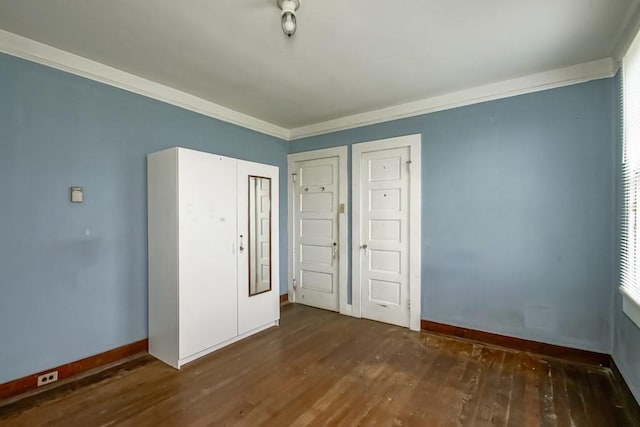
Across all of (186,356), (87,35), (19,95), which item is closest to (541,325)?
(186,356)

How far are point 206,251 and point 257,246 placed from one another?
0.68 metres

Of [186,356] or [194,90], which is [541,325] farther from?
[194,90]

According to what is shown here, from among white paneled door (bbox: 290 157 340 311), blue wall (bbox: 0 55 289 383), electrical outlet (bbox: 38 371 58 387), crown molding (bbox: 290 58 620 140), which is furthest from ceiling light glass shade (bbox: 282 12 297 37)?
electrical outlet (bbox: 38 371 58 387)

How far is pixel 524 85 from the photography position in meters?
2.81

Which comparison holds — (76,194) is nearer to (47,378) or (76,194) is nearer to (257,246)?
(47,378)

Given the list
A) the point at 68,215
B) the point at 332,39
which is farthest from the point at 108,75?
the point at 332,39

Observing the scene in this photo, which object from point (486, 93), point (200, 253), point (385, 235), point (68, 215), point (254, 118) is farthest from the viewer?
point (254, 118)

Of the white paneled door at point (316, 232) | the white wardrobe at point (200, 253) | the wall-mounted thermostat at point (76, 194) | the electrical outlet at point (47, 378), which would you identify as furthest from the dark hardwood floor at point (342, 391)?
the wall-mounted thermostat at point (76, 194)

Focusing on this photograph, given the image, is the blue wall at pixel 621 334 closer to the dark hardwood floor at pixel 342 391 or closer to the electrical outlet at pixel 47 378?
the dark hardwood floor at pixel 342 391

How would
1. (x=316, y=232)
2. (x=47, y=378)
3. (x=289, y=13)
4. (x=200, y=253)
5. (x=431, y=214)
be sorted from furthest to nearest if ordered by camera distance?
(x=316, y=232), (x=431, y=214), (x=200, y=253), (x=47, y=378), (x=289, y=13)

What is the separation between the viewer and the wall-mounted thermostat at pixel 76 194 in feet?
7.85

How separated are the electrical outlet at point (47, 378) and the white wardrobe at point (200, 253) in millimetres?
698

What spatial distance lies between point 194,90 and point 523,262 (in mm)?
3771

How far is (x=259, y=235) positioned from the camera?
3.38 meters
